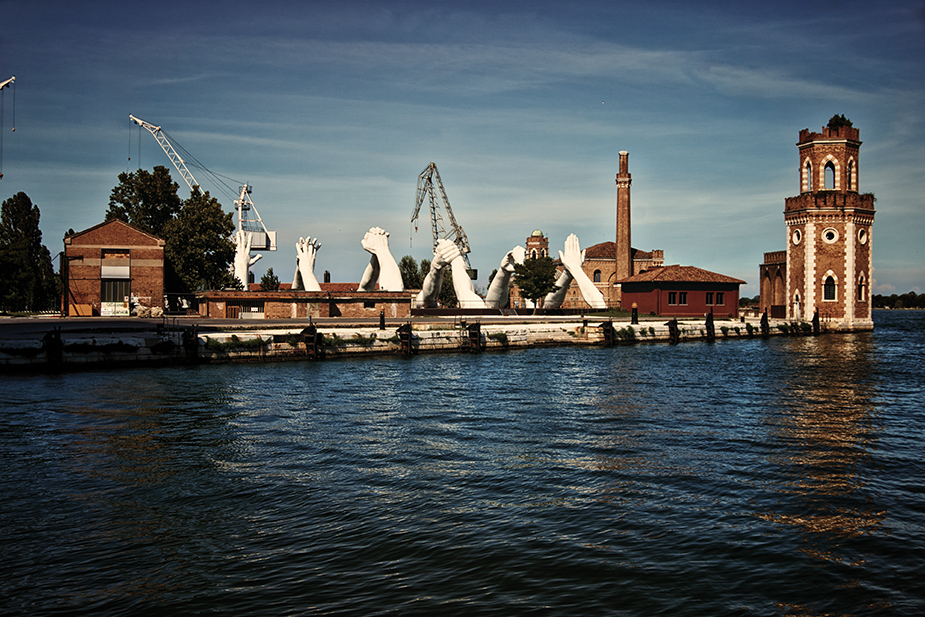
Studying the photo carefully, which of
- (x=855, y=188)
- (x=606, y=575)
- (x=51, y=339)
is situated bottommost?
(x=606, y=575)

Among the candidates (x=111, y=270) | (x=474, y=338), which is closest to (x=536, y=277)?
(x=474, y=338)

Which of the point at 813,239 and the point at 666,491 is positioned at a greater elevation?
the point at 813,239

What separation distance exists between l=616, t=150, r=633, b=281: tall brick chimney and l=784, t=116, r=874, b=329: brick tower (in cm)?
3337

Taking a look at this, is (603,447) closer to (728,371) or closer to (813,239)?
(728,371)

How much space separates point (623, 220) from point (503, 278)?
29.9 meters

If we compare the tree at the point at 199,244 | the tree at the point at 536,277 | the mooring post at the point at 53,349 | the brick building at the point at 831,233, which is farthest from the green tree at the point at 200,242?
the brick building at the point at 831,233

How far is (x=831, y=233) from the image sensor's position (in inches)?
2142

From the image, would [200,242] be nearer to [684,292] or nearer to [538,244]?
[684,292]

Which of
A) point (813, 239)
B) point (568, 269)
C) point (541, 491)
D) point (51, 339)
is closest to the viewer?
point (541, 491)

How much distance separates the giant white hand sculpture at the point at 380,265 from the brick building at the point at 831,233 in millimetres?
32320

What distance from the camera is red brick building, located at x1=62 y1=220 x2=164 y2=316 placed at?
5447cm

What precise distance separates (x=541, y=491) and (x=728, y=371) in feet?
66.0

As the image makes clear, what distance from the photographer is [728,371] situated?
28.3m

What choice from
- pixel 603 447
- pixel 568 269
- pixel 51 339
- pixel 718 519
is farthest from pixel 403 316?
pixel 718 519
